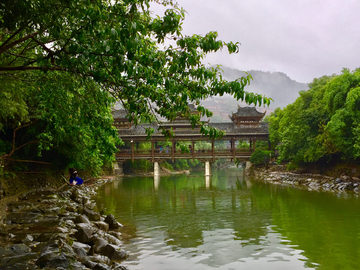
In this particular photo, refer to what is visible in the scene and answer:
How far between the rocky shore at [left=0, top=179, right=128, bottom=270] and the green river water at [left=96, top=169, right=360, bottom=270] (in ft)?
1.84

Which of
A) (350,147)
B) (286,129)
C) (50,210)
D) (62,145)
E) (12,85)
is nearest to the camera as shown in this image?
(12,85)

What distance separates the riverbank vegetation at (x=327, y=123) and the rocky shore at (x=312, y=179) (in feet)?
3.99

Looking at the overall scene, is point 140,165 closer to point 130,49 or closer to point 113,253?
point 113,253

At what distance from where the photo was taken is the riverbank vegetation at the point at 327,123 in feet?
63.8

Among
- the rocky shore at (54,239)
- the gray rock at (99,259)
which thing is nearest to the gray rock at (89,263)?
the rocky shore at (54,239)

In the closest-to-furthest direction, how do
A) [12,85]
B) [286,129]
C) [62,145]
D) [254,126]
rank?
1. [12,85]
2. [62,145]
3. [286,129]
4. [254,126]

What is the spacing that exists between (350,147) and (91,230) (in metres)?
17.1

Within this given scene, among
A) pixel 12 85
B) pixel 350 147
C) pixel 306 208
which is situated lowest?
pixel 306 208

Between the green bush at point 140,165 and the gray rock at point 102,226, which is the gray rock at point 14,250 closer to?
the gray rock at point 102,226

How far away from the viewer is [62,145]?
48.4ft

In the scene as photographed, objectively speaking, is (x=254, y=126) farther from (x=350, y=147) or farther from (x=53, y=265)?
(x=53, y=265)

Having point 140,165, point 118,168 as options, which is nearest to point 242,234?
point 118,168

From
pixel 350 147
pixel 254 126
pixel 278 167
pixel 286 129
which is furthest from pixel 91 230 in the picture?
pixel 254 126

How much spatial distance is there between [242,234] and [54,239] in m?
5.11
